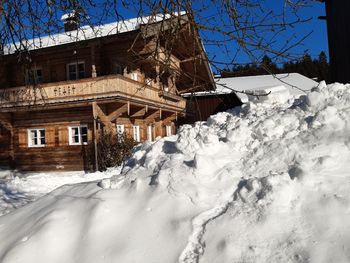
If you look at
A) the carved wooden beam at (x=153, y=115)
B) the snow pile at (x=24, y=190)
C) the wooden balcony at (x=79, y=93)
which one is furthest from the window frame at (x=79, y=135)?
the carved wooden beam at (x=153, y=115)

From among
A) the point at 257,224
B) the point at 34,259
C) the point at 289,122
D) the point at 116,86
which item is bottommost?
the point at 34,259

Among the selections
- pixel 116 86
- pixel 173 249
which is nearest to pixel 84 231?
pixel 173 249

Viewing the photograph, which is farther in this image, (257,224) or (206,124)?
(206,124)

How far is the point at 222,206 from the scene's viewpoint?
8.87 ft

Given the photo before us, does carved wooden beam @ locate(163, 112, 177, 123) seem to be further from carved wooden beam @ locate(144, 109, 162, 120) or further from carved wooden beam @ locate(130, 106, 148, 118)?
carved wooden beam @ locate(130, 106, 148, 118)

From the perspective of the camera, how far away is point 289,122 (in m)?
3.69

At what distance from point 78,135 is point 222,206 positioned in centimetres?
1283

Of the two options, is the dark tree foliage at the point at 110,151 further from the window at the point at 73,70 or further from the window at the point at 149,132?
the window at the point at 149,132

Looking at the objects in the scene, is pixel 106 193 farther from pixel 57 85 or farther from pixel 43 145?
pixel 43 145

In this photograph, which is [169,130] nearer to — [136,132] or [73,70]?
[136,132]

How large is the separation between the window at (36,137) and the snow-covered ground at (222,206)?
40.7 ft

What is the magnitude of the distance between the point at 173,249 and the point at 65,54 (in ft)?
48.6

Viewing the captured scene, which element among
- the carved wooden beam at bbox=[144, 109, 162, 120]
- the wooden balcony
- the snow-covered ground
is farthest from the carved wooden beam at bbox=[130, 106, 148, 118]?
the snow-covered ground

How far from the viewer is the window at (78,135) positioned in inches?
Answer: 571
